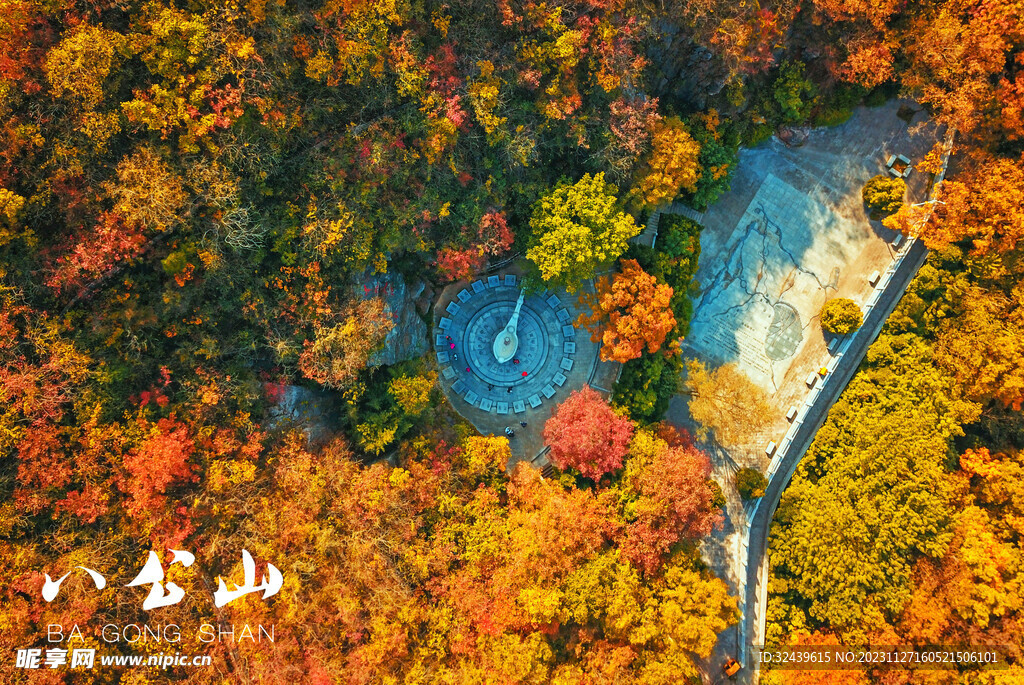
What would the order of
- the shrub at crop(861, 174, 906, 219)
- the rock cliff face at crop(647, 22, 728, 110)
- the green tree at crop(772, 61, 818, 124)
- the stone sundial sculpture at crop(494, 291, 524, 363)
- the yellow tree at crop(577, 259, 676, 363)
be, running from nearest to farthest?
the rock cliff face at crop(647, 22, 728, 110)
the yellow tree at crop(577, 259, 676, 363)
the green tree at crop(772, 61, 818, 124)
the stone sundial sculpture at crop(494, 291, 524, 363)
the shrub at crop(861, 174, 906, 219)

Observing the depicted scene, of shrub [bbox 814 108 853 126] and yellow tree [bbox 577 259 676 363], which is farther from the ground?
shrub [bbox 814 108 853 126]

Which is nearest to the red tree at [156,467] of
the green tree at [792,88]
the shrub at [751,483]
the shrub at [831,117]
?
the shrub at [751,483]

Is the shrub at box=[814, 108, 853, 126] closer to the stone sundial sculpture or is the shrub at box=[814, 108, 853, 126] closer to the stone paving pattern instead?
the stone paving pattern

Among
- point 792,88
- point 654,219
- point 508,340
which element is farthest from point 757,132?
point 508,340

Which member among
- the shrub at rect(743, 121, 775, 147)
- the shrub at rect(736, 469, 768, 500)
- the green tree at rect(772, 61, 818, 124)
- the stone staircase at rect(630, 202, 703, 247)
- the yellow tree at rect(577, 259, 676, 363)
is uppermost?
the green tree at rect(772, 61, 818, 124)

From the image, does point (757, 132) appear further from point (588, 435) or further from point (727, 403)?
point (588, 435)

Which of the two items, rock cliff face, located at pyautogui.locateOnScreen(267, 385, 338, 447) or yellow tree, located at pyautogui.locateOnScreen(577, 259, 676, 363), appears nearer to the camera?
rock cliff face, located at pyautogui.locateOnScreen(267, 385, 338, 447)

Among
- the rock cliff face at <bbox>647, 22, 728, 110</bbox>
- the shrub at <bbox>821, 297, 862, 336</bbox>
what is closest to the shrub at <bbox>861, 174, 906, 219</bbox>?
the shrub at <bbox>821, 297, 862, 336</bbox>
